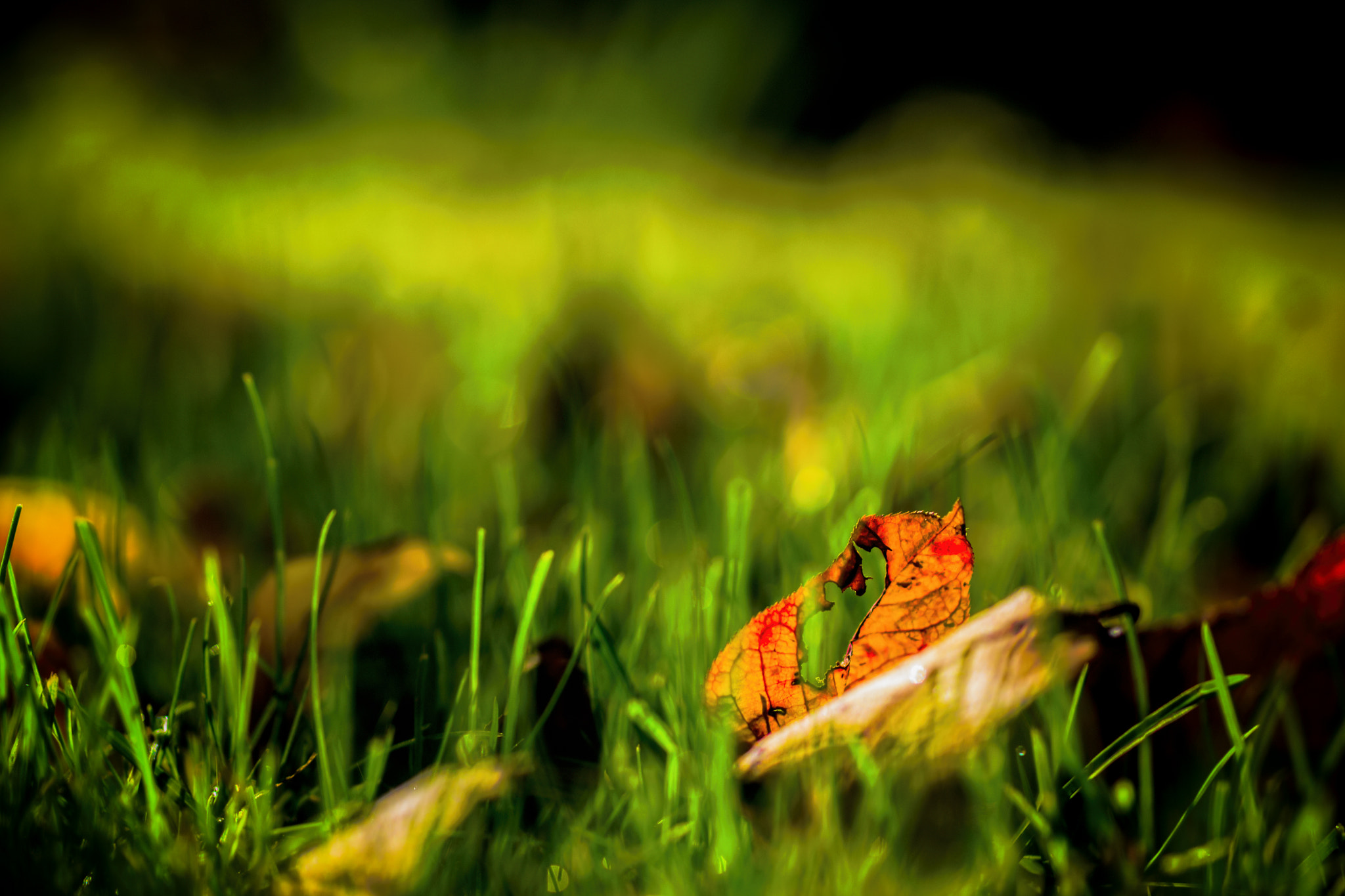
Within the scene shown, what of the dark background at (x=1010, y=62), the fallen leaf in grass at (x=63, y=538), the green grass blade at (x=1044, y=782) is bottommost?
the fallen leaf in grass at (x=63, y=538)

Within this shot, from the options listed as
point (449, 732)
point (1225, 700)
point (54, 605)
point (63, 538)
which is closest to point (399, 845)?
point (449, 732)

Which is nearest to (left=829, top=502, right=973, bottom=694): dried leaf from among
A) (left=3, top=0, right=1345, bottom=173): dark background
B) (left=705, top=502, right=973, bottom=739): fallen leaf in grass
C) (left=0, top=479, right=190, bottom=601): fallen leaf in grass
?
(left=705, top=502, right=973, bottom=739): fallen leaf in grass

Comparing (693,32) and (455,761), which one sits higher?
(693,32)

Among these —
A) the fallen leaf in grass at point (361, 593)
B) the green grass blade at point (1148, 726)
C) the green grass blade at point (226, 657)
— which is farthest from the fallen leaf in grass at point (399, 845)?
the green grass blade at point (1148, 726)

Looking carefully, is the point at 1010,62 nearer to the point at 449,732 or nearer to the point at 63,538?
the point at 63,538

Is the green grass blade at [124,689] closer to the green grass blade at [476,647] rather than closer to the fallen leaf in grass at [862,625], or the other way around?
the green grass blade at [476,647]

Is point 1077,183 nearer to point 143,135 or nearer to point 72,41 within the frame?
point 143,135

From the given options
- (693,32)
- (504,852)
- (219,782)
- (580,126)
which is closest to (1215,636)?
(504,852)
